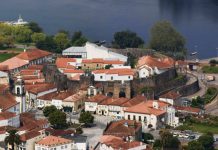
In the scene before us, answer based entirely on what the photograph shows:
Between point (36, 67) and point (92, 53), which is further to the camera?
point (92, 53)

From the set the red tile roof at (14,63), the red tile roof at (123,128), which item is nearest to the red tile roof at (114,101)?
the red tile roof at (123,128)

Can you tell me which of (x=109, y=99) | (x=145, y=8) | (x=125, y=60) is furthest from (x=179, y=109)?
(x=145, y=8)

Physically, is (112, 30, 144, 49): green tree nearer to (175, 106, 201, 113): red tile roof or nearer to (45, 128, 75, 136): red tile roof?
(175, 106, 201, 113): red tile roof

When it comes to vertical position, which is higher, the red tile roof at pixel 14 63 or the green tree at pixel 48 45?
the green tree at pixel 48 45

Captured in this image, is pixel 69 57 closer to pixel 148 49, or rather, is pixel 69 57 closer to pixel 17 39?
pixel 148 49

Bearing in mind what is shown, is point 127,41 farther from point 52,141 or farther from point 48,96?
point 52,141

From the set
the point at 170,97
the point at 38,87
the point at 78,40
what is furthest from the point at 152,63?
the point at 78,40

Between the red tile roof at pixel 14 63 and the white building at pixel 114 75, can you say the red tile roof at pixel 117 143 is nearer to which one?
the white building at pixel 114 75
